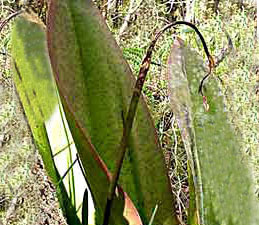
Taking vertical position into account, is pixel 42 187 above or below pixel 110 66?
below

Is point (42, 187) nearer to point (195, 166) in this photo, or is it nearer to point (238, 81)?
point (238, 81)

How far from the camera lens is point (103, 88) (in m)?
0.28

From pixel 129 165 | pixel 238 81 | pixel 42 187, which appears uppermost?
pixel 129 165

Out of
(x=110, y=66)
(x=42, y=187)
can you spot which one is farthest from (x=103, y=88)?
(x=42, y=187)

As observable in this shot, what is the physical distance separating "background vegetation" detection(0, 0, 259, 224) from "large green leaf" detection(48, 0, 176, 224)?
1.88 ft

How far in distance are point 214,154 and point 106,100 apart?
0.07 m

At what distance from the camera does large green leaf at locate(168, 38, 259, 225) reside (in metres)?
0.24

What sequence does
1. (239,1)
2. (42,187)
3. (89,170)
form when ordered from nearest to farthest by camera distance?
1. (89,170)
2. (42,187)
3. (239,1)

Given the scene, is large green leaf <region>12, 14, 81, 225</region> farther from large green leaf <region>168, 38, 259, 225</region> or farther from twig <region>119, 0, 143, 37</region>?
twig <region>119, 0, 143, 37</region>

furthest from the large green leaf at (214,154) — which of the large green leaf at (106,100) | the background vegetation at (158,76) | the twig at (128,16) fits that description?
the twig at (128,16)

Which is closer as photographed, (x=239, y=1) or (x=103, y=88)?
(x=103, y=88)

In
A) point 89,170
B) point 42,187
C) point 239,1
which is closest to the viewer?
point 89,170

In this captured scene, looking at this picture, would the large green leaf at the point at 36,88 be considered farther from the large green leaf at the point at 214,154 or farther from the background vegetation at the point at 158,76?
the background vegetation at the point at 158,76

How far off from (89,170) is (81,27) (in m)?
0.09
